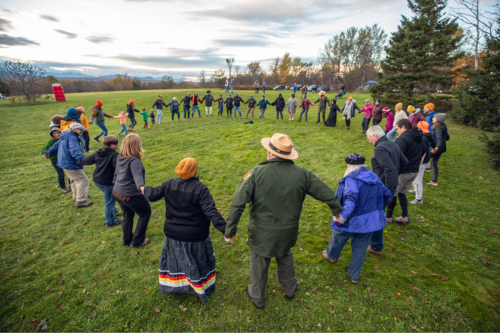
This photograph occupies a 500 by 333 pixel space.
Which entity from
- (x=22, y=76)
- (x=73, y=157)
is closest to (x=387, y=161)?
(x=73, y=157)

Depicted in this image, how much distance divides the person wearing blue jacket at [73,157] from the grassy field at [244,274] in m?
0.40

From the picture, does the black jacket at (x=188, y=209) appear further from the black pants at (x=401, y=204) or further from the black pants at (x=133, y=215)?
the black pants at (x=401, y=204)

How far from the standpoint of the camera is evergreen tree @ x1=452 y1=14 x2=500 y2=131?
37.6 feet

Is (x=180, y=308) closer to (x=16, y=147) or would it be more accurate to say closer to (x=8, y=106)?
(x=16, y=147)

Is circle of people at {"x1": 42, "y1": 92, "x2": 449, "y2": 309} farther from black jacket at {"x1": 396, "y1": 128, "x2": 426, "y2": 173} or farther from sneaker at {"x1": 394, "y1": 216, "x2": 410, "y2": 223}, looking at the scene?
sneaker at {"x1": 394, "y1": 216, "x2": 410, "y2": 223}

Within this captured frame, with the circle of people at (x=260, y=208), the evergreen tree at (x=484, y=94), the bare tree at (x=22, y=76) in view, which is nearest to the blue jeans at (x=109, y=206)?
the circle of people at (x=260, y=208)

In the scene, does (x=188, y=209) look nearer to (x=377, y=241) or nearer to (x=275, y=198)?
(x=275, y=198)

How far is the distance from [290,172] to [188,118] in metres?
17.5

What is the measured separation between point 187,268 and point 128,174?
2011 millimetres

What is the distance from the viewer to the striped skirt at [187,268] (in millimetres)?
3373

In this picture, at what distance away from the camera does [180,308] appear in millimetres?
3525

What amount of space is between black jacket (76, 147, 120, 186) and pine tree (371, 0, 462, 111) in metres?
21.8

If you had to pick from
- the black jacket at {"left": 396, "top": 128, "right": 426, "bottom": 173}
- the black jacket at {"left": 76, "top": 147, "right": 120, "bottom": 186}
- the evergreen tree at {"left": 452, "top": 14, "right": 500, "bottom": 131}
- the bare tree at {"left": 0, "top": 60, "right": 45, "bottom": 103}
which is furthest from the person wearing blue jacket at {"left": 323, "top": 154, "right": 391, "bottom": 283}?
the bare tree at {"left": 0, "top": 60, "right": 45, "bottom": 103}

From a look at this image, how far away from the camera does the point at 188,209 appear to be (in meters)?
3.21
